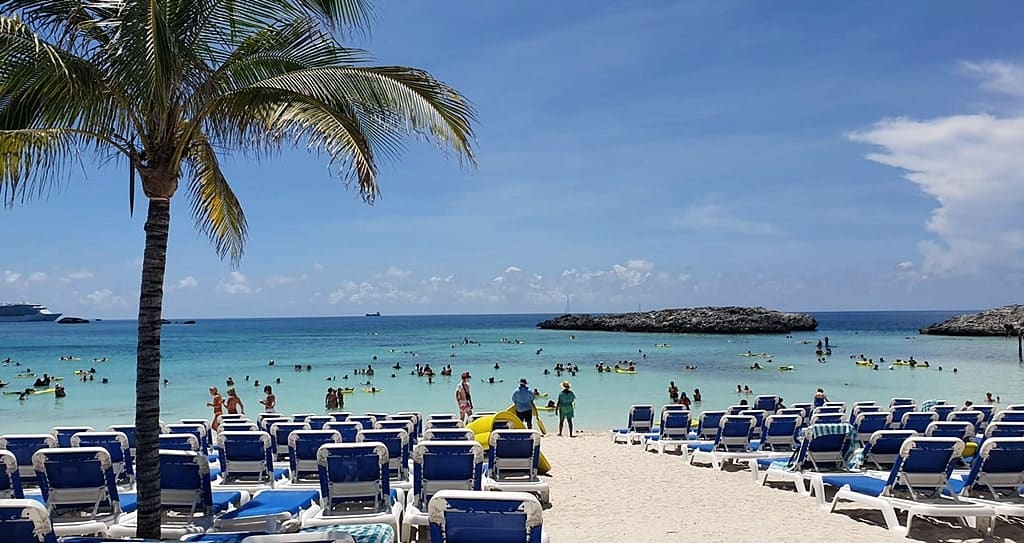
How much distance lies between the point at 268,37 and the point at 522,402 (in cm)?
1044

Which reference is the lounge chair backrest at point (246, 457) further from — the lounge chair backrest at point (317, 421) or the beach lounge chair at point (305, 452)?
the lounge chair backrest at point (317, 421)

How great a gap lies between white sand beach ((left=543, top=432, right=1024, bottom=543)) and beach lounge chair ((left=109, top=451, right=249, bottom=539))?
10.1 ft

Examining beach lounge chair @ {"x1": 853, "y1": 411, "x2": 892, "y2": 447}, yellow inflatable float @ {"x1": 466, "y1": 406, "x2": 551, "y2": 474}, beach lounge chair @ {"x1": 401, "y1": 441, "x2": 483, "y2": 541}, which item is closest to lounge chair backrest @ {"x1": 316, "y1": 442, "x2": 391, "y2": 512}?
beach lounge chair @ {"x1": 401, "y1": 441, "x2": 483, "y2": 541}

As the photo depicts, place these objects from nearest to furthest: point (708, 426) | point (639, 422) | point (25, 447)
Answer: point (25, 447) < point (708, 426) < point (639, 422)

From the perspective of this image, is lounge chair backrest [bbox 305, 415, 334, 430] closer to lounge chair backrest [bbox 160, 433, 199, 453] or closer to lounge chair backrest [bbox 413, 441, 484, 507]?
lounge chair backrest [bbox 160, 433, 199, 453]

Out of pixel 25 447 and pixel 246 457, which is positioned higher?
pixel 25 447

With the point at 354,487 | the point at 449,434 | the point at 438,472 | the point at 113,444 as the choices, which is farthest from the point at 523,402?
the point at 354,487

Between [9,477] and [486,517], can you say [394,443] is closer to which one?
[9,477]

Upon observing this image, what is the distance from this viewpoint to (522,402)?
15242 mm

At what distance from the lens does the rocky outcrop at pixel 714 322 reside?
3696 inches

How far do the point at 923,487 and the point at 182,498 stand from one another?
264 inches

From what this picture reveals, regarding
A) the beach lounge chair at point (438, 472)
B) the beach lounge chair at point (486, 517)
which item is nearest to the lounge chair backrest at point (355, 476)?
the beach lounge chair at point (438, 472)

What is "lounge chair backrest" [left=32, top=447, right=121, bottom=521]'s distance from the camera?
20.1 ft

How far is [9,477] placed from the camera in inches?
246
